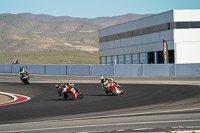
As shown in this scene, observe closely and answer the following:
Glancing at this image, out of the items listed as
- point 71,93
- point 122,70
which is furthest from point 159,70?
point 71,93

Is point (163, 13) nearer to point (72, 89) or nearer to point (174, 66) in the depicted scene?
point (174, 66)

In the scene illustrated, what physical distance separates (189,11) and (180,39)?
406cm

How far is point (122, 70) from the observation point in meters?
50.8

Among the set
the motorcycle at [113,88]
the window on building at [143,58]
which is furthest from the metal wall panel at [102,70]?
the motorcycle at [113,88]

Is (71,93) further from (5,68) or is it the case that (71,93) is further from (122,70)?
(5,68)

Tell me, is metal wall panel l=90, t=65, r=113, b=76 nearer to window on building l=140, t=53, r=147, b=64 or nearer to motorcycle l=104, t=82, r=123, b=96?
window on building l=140, t=53, r=147, b=64

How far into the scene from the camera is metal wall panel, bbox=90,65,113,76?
51.8m

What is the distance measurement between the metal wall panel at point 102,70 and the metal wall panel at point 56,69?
5.61m

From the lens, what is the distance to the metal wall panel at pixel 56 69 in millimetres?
58013

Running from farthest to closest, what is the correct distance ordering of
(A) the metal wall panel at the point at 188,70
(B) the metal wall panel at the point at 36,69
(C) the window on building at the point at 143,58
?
(C) the window on building at the point at 143,58 → (B) the metal wall panel at the point at 36,69 → (A) the metal wall panel at the point at 188,70

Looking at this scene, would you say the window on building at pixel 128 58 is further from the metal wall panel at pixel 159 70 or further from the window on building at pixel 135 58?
the metal wall panel at pixel 159 70

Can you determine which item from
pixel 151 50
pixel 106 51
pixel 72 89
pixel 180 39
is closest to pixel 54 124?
pixel 72 89

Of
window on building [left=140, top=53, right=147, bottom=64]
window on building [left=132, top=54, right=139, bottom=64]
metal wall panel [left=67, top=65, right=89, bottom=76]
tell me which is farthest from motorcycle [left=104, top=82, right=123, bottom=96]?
window on building [left=132, top=54, right=139, bottom=64]

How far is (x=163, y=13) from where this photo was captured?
61.1 metres
